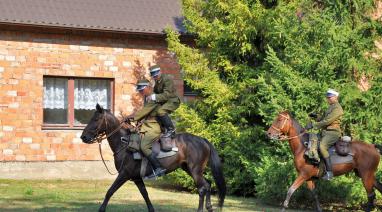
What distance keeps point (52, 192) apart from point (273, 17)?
7346mm

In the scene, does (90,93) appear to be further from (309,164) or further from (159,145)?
(309,164)

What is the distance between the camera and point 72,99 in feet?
74.0

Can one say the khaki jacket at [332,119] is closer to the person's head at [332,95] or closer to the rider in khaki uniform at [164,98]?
the person's head at [332,95]

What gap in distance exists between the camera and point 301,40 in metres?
17.0

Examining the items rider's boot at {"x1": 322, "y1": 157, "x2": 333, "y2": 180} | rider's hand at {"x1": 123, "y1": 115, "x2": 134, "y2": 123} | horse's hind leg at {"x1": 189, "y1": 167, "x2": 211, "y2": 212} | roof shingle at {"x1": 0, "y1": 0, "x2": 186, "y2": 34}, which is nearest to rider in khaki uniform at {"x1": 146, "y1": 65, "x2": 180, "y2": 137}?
rider's hand at {"x1": 123, "y1": 115, "x2": 134, "y2": 123}

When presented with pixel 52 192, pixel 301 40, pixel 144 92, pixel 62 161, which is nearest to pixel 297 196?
pixel 301 40

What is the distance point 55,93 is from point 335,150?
423 inches

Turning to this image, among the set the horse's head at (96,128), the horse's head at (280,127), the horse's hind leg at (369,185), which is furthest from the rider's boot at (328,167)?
the horse's head at (96,128)

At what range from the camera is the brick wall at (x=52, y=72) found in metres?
21.3

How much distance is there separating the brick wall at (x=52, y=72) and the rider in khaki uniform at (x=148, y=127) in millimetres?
→ 8648

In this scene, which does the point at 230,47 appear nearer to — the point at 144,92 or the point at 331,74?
the point at 331,74

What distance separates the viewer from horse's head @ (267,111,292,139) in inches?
572

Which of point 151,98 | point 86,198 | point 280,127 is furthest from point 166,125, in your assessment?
point 86,198

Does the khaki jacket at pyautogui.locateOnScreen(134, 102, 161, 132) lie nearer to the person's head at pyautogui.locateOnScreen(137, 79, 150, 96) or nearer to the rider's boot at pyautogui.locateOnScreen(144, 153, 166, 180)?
the person's head at pyautogui.locateOnScreen(137, 79, 150, 96)
